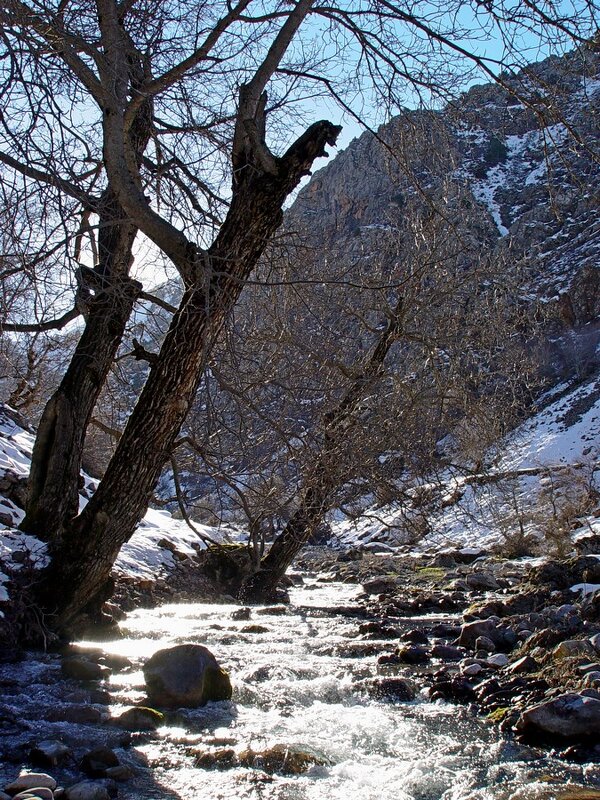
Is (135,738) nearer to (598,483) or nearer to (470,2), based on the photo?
(470,2)

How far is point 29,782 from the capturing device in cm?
256

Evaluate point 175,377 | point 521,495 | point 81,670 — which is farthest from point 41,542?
point 521,495

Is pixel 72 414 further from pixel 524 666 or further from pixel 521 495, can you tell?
pixel 521 495

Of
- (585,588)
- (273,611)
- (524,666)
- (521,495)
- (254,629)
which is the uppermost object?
(521,495)

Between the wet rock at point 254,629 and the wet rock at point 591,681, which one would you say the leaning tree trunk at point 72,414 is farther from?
the wet rock at point 591,681

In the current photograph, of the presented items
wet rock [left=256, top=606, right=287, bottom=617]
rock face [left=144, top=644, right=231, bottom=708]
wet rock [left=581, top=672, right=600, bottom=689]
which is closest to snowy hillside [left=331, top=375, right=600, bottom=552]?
wet rock [left=256, top=606, right=287, bottom=617]

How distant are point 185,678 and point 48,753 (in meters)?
1.28

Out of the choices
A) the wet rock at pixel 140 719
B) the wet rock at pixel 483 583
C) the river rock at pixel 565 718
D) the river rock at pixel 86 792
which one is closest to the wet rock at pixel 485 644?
the river rock at pixel 565 718

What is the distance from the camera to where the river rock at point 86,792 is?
2516mm

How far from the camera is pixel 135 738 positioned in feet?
11.1

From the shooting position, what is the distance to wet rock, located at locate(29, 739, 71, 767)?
116 inches

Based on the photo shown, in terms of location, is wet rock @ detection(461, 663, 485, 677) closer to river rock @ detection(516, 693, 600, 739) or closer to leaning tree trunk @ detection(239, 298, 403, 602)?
river rock @ detection(516, 693, 600, 739)

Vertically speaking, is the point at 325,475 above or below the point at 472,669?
above

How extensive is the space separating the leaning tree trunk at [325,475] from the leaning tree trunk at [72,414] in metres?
2.04
